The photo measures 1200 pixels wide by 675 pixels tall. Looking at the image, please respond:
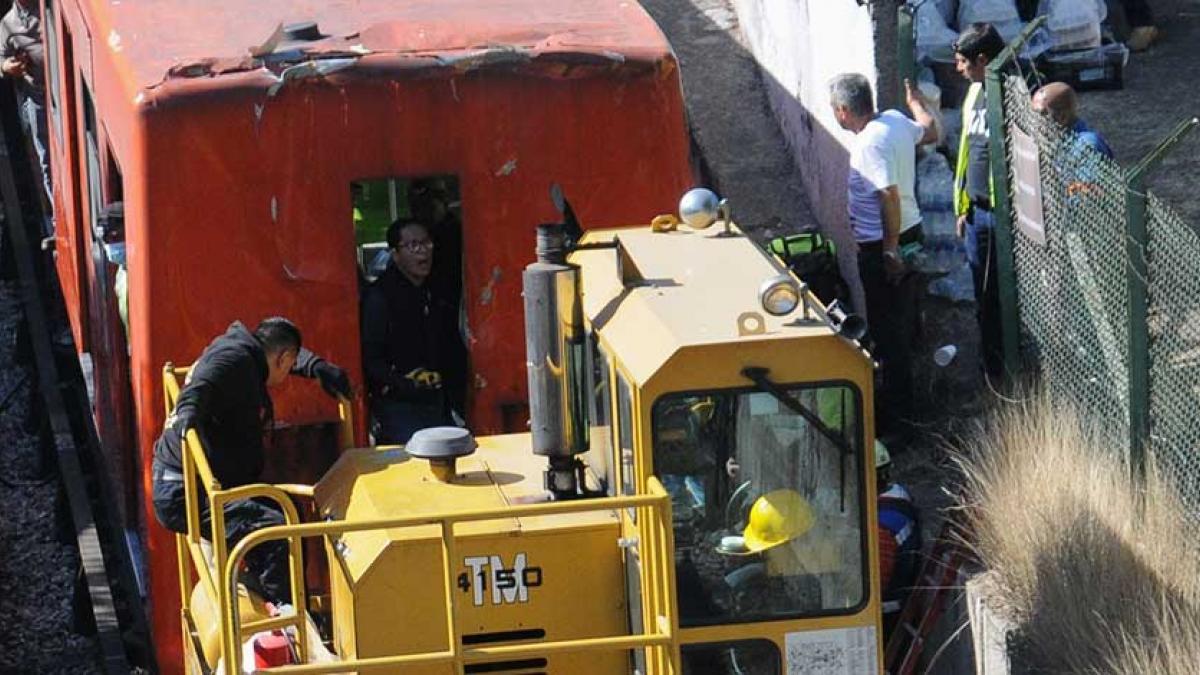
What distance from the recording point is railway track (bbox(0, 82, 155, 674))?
10.0 meters

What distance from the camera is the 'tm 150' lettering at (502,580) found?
6.43 metres

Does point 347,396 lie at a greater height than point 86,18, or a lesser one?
lesser

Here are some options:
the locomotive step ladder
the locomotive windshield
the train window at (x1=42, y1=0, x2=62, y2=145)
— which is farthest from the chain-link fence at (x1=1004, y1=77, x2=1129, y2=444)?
the train window at (x1=42, y1=0, x2=62, y2=145)

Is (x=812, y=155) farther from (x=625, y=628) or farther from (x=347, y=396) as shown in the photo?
(x=625, y=628)

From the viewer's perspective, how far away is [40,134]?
538 inches

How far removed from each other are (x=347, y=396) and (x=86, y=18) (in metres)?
2.67

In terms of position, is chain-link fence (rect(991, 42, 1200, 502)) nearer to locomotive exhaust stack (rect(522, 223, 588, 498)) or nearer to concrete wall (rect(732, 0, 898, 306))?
concrete wall (rect(732, 0, 898, 306))

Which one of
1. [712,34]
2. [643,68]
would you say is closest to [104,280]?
[643,68]

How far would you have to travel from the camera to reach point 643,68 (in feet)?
27.4

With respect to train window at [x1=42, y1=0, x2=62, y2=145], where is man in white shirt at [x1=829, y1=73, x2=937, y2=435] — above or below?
below

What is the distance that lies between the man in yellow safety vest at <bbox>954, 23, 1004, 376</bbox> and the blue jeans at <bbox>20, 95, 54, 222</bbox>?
556 centimetres

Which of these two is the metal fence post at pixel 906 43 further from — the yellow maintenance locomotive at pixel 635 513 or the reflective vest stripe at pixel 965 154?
the yellow maintenance locomotive at pixel 635 513

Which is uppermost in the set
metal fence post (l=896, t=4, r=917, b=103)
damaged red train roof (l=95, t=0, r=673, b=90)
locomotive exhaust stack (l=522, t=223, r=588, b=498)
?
damaged red train roof (l=95, t=0, r=673, b=90)

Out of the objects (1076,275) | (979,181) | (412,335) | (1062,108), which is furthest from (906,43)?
(412,335)
